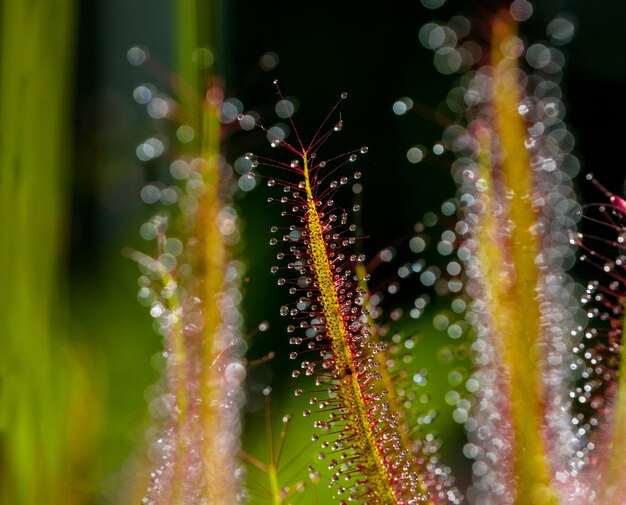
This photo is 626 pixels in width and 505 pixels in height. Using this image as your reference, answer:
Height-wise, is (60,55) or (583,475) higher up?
(60,55)

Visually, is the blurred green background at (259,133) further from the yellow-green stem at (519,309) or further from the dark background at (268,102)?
the yellow-green stem at (519,309)

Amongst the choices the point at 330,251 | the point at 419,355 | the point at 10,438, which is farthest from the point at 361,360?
the point at 419,355

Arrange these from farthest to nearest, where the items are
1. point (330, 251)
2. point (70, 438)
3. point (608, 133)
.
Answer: point (608, 133) → point (70, 438) → point (330, 251)

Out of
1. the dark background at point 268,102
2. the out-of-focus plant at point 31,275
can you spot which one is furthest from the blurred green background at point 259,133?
the out-of-focus plant at point 31,275

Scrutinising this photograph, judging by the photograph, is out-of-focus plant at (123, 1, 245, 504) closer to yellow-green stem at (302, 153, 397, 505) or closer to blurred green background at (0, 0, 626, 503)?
yellow-green stem at (302, 153, 397, 505)

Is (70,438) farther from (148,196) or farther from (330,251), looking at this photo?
(148,196)

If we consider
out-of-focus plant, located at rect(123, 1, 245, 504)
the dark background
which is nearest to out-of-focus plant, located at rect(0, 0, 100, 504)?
out-of-focus plant, located at rect(123, 1, 245, 504)

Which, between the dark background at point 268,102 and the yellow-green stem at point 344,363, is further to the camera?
the dark background at point 268,102

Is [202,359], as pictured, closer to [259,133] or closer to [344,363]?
[344,363]
